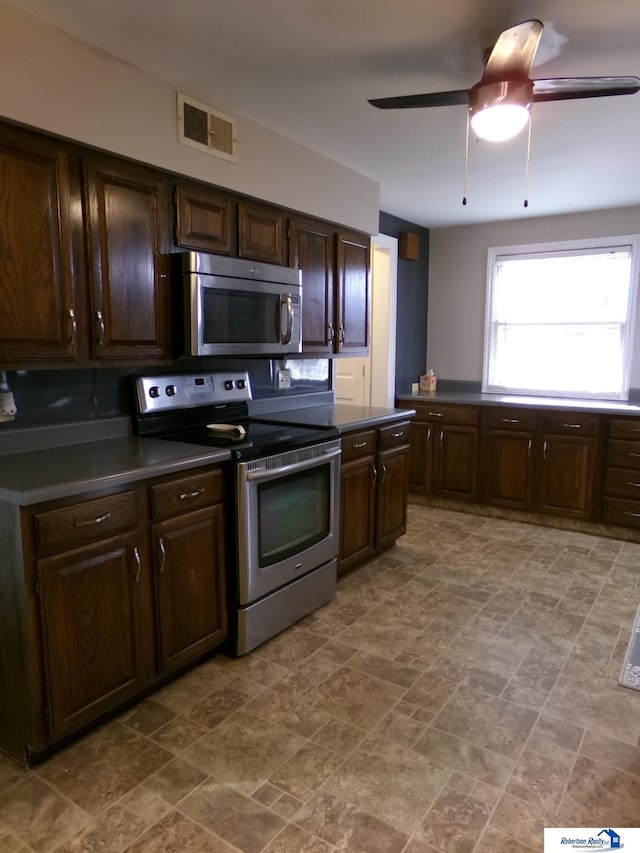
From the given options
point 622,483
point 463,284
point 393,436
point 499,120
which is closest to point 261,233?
point 499,120

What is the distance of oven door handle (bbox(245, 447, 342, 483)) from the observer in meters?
2.31

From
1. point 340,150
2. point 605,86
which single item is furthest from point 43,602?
point 340,150

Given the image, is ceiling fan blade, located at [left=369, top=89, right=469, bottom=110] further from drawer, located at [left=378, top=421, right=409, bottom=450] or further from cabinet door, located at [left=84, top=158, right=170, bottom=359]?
drawer, located at [left=378, top=421, right=409, bottom=450]

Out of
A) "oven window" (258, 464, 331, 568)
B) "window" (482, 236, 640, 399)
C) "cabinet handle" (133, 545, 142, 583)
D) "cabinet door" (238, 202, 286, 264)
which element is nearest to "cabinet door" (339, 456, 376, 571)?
"oven window" (258, 464, 331, 568)

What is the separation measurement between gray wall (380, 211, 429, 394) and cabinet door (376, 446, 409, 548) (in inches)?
57.2

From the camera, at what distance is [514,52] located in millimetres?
1839

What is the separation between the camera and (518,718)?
2.05 m

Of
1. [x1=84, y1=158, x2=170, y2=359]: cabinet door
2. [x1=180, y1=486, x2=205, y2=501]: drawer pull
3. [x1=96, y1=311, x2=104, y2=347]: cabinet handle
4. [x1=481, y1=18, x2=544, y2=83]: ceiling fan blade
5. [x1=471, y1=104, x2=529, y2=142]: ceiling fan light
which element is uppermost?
[x1=481, y1=18, x2=544, y2=83]: ceiling fan blade

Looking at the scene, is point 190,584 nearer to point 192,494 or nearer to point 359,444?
point 192,494

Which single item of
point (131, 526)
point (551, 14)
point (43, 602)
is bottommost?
point (43, 602)

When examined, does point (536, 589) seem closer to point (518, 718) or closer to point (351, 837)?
point (518, 718)

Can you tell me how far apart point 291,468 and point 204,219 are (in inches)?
46.8

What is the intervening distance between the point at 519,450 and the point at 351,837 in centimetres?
323

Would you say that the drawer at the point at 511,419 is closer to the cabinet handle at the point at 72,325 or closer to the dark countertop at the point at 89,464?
the dark countertop at the point at 89,464
